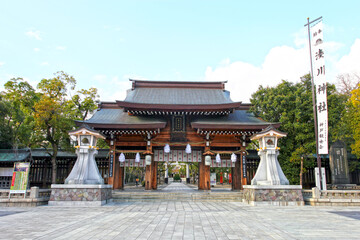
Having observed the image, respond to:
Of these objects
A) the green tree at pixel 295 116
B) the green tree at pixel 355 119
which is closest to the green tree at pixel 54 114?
the green tree at pixel 295 116

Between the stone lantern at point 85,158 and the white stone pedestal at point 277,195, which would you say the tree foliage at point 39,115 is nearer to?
the stone lantern at point 85,158

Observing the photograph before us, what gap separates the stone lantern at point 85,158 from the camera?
14273mm

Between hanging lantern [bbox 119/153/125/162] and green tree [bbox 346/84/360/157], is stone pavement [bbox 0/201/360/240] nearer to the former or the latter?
hanging lantern [bbox 119/153/125/162]

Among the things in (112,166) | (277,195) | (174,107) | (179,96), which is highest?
(179,96)

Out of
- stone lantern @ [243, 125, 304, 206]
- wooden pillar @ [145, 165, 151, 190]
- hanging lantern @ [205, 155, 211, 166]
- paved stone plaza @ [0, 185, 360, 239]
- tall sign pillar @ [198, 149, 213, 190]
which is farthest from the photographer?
wooden pillar @ [145, 165, 151, 190]

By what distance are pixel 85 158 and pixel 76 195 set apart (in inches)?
85.0

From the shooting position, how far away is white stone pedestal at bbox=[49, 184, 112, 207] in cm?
1369

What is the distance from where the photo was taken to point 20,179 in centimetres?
1371

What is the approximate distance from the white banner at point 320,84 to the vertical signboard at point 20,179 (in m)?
18.0

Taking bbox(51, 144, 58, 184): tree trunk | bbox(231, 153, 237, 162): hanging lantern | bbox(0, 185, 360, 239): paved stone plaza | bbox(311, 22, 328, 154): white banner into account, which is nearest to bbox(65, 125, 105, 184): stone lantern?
bbox(0, 185, 360, 239): paved stone plaza

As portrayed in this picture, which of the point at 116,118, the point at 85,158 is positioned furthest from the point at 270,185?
the point at 116,118

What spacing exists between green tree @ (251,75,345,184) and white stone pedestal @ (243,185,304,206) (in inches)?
195

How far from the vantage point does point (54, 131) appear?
19.9m

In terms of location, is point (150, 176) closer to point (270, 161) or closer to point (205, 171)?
point (205, 171)
